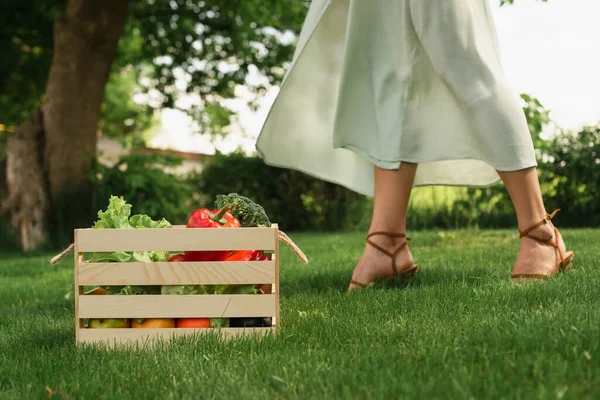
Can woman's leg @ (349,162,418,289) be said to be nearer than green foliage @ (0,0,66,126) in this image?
Yes

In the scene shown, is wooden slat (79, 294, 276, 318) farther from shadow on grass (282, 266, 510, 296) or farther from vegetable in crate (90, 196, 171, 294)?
shadow on grass (282, 266, 510, 296)


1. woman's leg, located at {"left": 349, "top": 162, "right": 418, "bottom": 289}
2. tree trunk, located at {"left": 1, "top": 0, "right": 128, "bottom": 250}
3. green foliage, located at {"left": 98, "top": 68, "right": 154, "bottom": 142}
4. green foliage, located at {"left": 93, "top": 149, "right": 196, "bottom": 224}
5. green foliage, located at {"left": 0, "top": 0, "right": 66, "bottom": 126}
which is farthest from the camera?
green foliage, located at {"left": 98, "top": 68, "right": 154, "bottom": 142}

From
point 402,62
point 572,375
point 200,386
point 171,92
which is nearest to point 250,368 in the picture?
point 200,386

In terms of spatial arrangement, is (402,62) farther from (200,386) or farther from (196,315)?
(200,386)

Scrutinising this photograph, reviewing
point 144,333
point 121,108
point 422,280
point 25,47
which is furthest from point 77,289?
point 121,108

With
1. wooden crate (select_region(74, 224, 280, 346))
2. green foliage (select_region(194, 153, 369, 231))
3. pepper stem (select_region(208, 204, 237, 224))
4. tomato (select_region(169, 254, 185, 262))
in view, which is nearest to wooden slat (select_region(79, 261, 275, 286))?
wooden crate (select_region(74, 224, 280, 346))

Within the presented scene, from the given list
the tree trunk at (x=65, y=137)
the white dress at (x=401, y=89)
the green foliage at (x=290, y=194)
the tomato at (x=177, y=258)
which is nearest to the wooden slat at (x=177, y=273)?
the tomato at (x=177, y=258)

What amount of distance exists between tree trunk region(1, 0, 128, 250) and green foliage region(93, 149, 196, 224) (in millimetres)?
379

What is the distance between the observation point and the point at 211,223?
97.7 inches

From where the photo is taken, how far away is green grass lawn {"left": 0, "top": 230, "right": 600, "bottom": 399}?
65.0 inches

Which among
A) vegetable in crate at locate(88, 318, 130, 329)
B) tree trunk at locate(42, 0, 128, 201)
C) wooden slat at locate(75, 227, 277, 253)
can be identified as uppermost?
tree trunk at locate(42, 0, 128, 201)

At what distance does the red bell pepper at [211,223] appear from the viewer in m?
2.47

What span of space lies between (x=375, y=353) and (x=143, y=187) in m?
7.86

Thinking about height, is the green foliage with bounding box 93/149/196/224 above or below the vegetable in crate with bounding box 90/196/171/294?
above
